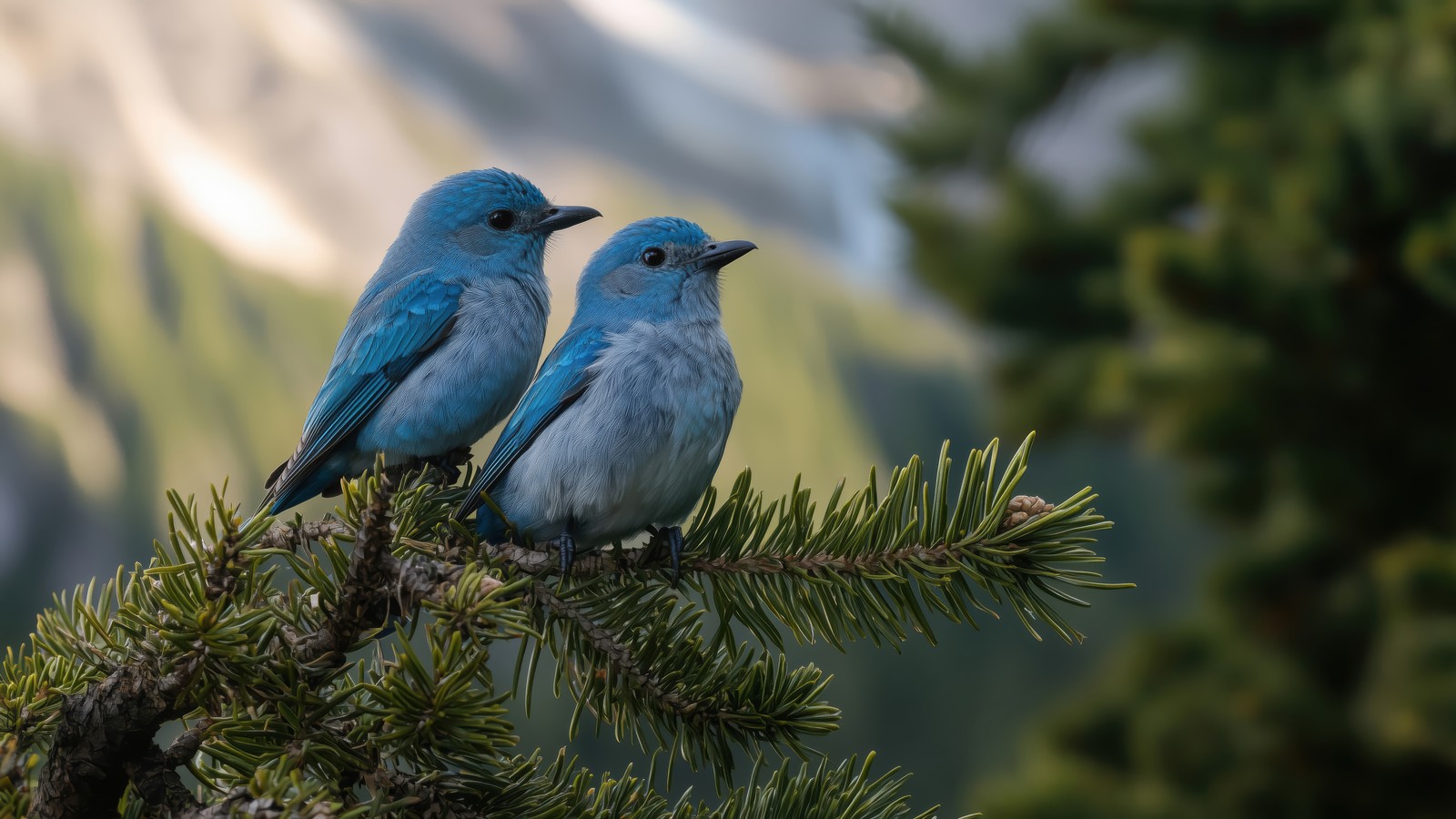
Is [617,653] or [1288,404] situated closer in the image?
[617,653]

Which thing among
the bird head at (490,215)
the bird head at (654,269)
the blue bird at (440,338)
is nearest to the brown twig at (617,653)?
the blue bird at (440,338)

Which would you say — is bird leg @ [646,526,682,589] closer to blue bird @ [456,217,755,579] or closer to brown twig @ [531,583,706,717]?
blue bird @ [456,217,755,579]

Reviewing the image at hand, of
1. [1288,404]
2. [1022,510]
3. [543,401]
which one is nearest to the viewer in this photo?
[1022,510]

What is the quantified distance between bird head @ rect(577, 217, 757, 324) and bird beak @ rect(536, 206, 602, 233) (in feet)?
0.24

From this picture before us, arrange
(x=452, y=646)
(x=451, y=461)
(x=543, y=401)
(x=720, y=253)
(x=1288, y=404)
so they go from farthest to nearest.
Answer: (x=1288, y=404) → (x=720, y=253) → (x=451, y=461) → (x=543, y=401) → (x=452, y=646)

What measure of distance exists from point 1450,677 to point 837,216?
17.3 feet

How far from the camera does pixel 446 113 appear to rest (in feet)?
22.9

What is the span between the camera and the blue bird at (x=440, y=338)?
184 cm

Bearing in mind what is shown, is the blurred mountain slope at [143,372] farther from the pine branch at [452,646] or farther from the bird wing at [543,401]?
the pine branch at [452,646]

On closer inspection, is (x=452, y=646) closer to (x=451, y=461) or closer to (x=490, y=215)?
(x=451, y=461)

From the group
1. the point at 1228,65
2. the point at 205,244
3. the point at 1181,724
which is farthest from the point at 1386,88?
the point at 205,244

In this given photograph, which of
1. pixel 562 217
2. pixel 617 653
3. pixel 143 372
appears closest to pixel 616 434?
pixel 617 653

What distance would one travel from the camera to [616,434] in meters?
1.57

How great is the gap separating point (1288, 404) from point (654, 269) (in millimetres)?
3511
